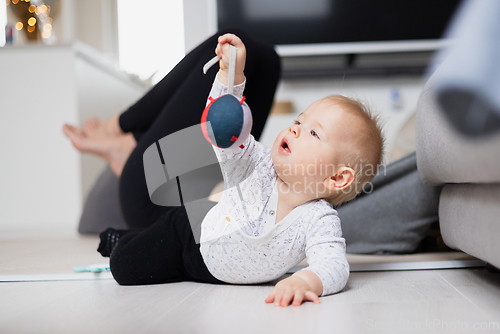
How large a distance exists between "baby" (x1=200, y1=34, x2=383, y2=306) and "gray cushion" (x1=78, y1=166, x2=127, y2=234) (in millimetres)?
883

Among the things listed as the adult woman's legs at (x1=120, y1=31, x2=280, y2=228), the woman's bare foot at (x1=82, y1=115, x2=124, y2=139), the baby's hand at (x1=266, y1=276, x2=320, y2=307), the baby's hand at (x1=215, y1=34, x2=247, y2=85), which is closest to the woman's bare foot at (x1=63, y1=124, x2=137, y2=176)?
the woman's bare foot at (x1=82, y1=115, x2=124, y2=139)

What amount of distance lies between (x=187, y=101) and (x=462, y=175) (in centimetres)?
51

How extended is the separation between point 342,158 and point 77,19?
104 inches

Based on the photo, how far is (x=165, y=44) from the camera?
2.56 metres

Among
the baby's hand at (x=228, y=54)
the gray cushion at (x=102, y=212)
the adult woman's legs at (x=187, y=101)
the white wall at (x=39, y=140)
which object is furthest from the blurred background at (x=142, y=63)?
the baby's hand at (x=228, y=54)

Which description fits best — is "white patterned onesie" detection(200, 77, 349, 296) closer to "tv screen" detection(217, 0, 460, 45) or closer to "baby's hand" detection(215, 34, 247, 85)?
"baby's hand" detection(215, 34, 247, 85)

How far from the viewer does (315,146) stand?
2.11ft

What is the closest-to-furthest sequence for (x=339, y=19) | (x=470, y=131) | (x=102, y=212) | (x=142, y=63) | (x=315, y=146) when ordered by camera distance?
(x=470, y=131), (x=315, y=146), (x=102, y=212), (x=339, y=19), (x=142, y=63)

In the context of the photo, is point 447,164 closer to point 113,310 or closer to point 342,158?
point 342,158

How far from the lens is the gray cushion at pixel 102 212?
4.84 ft

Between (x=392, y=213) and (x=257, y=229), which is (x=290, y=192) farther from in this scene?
(x=392, y=213)

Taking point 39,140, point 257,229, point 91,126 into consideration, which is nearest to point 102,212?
point 91,126

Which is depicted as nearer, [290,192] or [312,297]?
[312,297]

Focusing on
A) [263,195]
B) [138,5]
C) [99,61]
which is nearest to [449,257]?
[263,195]
